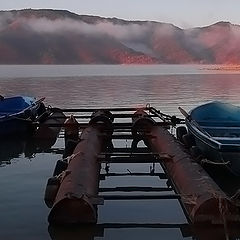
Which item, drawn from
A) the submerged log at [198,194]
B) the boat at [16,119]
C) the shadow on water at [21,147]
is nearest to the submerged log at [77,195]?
the submerged log at [198,194]

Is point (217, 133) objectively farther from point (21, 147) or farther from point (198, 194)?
point (21, 147)

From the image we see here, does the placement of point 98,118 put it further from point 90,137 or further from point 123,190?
point 123,190

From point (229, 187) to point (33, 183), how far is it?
5199 millimetres

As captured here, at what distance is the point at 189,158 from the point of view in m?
13.2

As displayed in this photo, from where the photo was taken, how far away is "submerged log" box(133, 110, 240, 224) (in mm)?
10016

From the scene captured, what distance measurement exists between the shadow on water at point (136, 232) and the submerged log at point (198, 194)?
0.65 ft

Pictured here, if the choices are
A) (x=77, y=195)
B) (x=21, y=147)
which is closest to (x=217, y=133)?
(x=21, y=147)

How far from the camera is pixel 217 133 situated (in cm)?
1719

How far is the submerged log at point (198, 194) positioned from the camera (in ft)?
32.9

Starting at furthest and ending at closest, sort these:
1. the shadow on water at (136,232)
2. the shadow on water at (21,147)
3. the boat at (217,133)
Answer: the shadow on water at (21,147)
the boat at (217,133)
the shadow on water at (136,232)

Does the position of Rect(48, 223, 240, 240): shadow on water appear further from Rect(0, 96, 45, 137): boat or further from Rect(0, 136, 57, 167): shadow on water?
Rect(0, 96, 45, 137): boat

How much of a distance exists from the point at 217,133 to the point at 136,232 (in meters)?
7.84

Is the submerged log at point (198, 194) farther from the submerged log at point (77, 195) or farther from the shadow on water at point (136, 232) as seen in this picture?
the submerged log at point (77, 195)

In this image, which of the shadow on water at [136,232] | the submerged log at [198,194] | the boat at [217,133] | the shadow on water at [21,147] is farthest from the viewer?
the shadow on water at [21,147]
